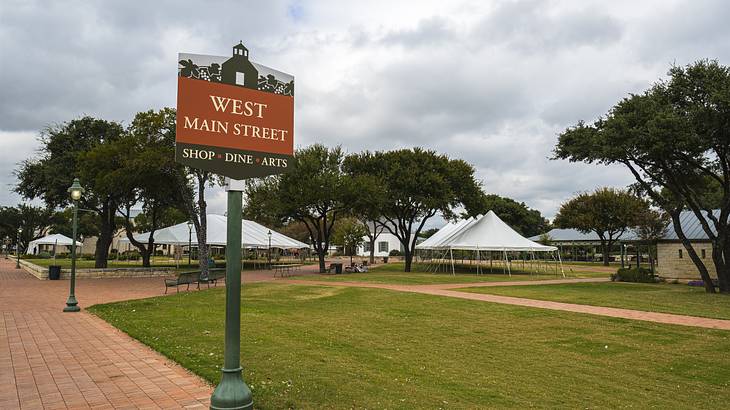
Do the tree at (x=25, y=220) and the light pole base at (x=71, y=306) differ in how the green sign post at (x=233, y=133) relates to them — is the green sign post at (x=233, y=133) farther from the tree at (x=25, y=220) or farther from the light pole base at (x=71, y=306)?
the tree at (x=25, y=220)

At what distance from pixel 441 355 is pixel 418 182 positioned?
26493mm

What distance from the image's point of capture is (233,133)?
13.9 feet

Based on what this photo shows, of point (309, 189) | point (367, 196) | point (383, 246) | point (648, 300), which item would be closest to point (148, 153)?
point (309, 189)

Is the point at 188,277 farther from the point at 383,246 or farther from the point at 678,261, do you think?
the point at 383,246

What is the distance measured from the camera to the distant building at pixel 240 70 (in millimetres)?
A: 4195

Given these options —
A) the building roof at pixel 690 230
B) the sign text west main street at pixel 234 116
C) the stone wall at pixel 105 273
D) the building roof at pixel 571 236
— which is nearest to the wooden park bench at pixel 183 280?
the stone wall at pixel 105 273

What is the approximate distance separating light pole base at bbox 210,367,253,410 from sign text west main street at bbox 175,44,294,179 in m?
1.72

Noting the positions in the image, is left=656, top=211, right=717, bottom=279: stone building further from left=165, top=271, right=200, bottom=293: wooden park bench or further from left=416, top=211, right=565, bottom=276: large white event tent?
left=165, top=271, right=200, bottom=293: wooden park bench

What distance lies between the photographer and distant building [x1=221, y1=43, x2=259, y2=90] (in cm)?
420

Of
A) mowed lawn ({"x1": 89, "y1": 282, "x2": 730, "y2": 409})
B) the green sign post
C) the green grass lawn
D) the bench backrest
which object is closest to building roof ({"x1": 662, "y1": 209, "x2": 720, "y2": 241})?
the green grass lawn

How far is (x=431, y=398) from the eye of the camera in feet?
17.5

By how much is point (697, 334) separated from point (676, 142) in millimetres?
10095

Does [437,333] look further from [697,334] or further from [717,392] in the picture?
[697,334]

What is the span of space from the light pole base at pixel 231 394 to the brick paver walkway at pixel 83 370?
38.7 inches
